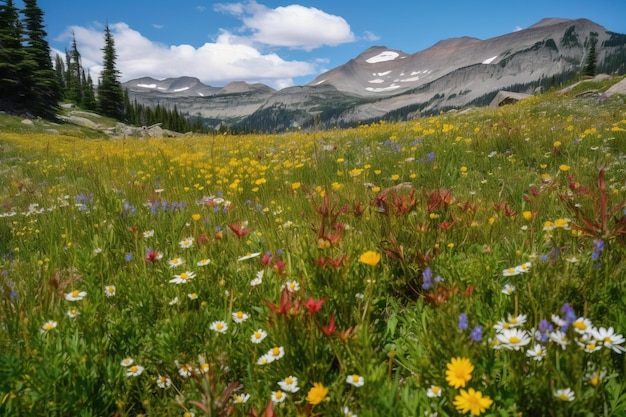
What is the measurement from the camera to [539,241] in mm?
2523

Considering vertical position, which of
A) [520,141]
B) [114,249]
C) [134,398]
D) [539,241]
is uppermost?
[520,141]

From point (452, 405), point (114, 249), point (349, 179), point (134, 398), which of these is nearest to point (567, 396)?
point (452, 405)

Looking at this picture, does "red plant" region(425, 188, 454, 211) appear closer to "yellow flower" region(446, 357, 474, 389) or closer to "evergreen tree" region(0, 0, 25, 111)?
"yellow flower" region(446, 357, 474, 389)

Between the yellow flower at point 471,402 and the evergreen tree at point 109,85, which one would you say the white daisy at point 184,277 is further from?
the evergreen tree at point 109,85

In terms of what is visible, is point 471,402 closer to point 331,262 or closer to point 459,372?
point 459,372

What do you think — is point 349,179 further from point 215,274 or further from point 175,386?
point 175,386

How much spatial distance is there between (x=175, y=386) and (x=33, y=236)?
312cm

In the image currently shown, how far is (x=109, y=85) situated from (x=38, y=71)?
19.1 metres

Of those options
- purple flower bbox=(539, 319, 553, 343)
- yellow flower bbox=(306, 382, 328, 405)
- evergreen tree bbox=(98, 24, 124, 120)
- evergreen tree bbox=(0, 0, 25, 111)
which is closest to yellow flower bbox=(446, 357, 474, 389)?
purple flower bbox=(539, 319, 553, 343)

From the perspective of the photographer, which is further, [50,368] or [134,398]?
[134,398]

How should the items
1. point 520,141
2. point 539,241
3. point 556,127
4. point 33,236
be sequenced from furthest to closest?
point 556,127
point 520,141
point 33,236
point 539,241

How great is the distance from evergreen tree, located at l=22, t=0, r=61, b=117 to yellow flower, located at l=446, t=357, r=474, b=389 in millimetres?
58063

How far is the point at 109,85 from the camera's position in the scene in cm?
6619

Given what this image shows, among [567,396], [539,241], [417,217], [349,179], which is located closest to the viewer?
[567,396]
